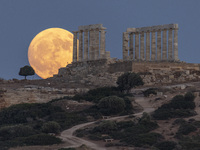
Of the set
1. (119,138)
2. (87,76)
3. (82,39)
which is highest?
(82,39)

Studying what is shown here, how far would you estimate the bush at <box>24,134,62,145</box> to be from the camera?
4841 cm

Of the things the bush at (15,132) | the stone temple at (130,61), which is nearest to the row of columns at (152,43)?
the stone temple at (130,61)

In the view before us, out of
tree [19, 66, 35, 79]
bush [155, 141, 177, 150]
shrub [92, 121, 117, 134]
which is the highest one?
tree [19, 66, 35, 79]

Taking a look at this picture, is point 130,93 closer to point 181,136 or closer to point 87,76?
point 87,76

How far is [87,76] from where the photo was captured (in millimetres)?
87812

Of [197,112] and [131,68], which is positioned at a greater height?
[131,68]

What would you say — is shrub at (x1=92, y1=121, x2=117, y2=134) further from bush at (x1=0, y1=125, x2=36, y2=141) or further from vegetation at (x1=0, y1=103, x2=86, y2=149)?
bush at (x1=0, y1=125, x2=36, y2=141)

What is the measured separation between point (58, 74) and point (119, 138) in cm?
4581

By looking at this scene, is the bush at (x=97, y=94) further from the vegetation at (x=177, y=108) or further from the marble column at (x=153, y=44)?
the marble column at (x=153, y=44)

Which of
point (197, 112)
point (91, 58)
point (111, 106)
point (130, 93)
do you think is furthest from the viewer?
point (91, 58)

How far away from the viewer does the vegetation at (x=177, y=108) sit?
2202 inches

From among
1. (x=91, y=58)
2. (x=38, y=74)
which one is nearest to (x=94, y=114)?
(x=91, y=58)

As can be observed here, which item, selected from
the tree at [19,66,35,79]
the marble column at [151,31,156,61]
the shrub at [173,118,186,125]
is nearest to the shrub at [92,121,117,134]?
the shrub at [173,118,186,125]

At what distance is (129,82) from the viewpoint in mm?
73500
